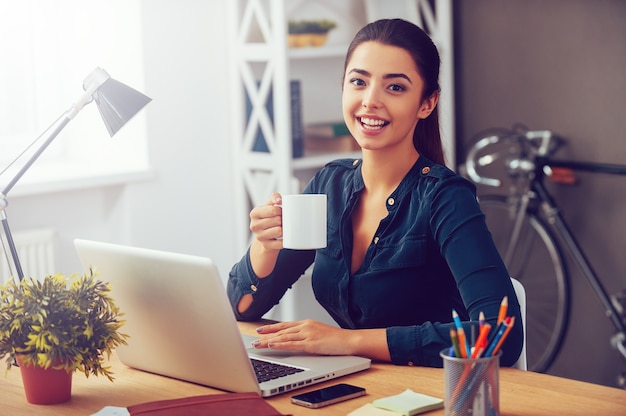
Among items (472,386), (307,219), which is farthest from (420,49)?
(472,386)

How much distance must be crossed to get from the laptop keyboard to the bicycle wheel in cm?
217

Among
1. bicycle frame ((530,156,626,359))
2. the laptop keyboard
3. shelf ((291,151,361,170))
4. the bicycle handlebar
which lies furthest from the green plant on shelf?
the laptop keyboard

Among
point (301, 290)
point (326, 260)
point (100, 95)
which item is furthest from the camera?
point (301, 290)

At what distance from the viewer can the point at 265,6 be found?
11.7 feet

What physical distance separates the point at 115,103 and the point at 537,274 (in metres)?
2.43

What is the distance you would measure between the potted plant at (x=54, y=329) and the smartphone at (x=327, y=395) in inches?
12.0

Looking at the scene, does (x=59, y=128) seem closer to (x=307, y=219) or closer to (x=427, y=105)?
(x=307, y=219)

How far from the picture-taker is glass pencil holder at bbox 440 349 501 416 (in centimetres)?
133

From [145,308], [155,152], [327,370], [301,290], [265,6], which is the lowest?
[301,290]

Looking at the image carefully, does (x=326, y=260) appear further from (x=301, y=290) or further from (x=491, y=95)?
(x=491, y=95)

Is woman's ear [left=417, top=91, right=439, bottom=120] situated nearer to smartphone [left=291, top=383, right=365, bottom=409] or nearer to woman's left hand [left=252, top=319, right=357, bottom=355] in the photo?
woman's left hand [left=252, top=319, right=357, bottom=355]

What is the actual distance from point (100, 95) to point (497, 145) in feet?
7.65

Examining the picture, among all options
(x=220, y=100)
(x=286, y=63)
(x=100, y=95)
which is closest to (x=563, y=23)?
(x=286, y=63)

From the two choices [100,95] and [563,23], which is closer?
[100,95]
